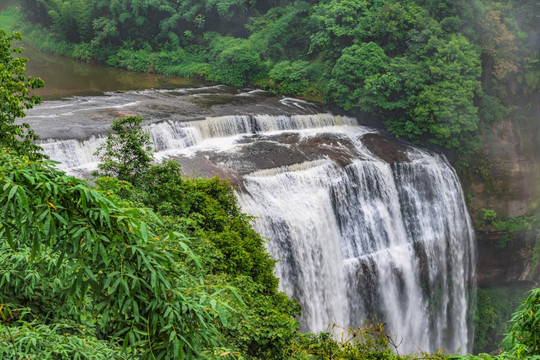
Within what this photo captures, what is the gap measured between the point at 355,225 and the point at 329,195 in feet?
4.77

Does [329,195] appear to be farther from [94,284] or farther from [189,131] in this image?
[94,284]

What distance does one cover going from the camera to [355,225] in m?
17.6

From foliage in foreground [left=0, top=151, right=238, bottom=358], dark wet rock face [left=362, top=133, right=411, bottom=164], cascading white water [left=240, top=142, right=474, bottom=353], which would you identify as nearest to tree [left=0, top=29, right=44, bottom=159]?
foliage in foreground [left=0, top=151, right=238, bottom=358]

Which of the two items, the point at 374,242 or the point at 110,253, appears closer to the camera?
the point at 110,253

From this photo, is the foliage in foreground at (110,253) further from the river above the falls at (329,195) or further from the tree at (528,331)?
the river above the falls at (329,195)

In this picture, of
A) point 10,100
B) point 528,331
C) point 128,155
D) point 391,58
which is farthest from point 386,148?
point 528,331

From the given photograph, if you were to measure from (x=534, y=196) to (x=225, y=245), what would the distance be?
17319mm

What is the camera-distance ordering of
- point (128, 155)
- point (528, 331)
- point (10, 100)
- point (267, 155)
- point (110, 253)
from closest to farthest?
point (110, 253), point (528, 331), point (10, 100), point (128, 155), point (267, 155)

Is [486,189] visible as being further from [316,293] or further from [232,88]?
[232,88]

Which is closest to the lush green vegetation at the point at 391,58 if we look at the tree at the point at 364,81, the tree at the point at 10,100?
the tree at the point at 364,81

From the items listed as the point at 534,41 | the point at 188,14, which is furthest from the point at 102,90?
the point at 534,41

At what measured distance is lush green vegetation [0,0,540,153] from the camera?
2200 cm

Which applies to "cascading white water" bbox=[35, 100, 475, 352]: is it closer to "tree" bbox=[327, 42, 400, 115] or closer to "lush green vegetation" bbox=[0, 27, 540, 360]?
"tree" bbox=[327, 42, 400, 115]

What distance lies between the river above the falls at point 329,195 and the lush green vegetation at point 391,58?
57.6 inches
